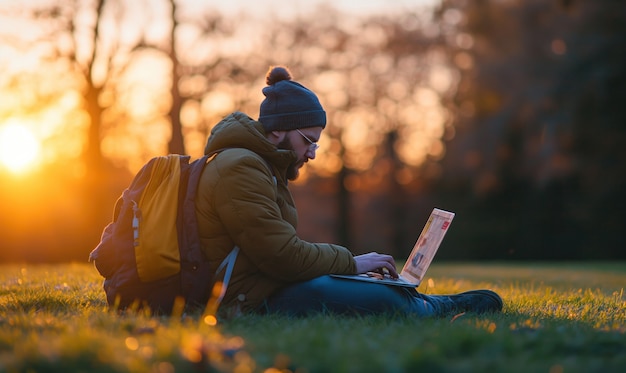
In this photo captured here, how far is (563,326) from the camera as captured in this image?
13.8ft

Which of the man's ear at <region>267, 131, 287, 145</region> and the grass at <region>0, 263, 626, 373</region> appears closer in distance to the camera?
the grass at <region>0, 263, 626, 373</region>

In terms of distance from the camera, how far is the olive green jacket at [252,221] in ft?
14.5

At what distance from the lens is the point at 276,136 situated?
4.89 m

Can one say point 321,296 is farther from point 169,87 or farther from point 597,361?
point 169,87

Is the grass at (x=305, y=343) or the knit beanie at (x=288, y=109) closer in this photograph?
the grass at (x=305, y=343)

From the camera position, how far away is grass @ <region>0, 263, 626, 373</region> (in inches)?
116

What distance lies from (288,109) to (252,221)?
0.86 metres

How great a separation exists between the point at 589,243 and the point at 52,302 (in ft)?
82.2

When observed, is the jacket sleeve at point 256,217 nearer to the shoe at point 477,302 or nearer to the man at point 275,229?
the man at point 275,229

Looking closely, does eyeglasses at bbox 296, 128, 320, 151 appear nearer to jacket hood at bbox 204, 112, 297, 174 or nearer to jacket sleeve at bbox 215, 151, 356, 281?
jacket hood at bbox 204, 112, 297, 174

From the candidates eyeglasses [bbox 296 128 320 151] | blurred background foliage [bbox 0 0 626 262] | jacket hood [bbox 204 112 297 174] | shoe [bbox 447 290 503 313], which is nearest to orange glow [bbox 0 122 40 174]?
blurred background foliage [bbox 0 0 626 262]

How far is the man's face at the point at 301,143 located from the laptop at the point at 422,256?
31.2 inches

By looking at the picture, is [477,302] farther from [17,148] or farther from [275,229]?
[17,148]

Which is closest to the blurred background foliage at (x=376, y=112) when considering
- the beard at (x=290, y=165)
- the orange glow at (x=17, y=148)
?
the orange glow at (x=17, y=148)
